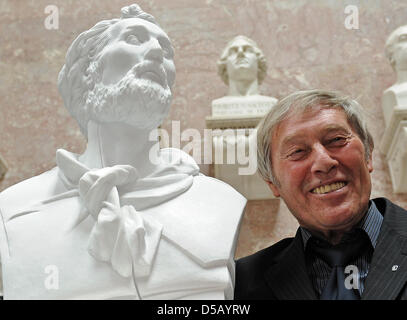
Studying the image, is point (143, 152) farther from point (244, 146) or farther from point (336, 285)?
point (244, 146)

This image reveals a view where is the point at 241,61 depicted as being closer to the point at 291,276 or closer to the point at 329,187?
the point at 329,187

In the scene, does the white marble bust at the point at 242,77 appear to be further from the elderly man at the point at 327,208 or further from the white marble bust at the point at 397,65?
the elderly man at the point at 327,208

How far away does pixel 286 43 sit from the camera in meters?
6.25

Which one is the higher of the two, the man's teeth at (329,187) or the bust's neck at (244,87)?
the man's teeth at (329,187)

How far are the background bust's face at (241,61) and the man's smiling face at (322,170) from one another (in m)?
2.91

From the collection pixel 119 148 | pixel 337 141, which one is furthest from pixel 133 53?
pixel 337 141

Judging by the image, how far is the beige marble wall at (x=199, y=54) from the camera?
19.7 feet

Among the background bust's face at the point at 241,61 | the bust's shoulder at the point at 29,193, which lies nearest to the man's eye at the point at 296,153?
the bust's shoulder at the point at 29,193

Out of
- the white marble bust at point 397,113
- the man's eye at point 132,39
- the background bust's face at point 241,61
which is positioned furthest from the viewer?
the background bust's face at point 241,61

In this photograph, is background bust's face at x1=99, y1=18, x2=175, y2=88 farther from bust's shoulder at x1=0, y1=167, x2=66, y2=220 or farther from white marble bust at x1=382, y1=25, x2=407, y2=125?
white marble bust at x1=382, y1=25, x2=407, y2=125

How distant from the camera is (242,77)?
222 inches

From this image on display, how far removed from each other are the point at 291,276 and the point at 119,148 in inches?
37.7
